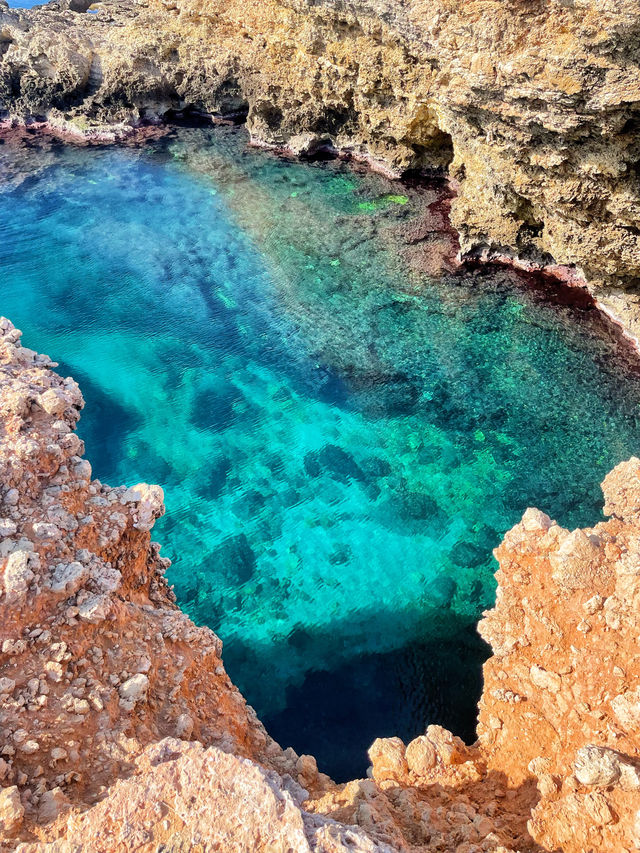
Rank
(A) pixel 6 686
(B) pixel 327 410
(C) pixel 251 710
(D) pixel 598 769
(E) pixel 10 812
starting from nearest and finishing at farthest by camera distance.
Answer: (E) pixel 10 812 < (A) pixel 6 686 < (D) pixel 598 769 < (C) pixel 251 710 < (B) pixel 327 410

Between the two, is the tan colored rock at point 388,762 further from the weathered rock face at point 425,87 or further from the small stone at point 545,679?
the weathered rock face at point 425,87

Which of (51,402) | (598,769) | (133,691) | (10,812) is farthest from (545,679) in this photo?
(51,402)

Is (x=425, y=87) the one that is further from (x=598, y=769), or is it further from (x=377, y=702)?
(x=598, y=769)

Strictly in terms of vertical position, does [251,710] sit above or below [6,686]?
below

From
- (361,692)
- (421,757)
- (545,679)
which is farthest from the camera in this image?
(361,692)

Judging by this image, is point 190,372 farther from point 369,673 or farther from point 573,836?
point 573,836

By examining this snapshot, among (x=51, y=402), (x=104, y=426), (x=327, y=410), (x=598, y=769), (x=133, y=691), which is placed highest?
(x=51, y=402)

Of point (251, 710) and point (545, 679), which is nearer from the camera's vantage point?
point (545, 679)

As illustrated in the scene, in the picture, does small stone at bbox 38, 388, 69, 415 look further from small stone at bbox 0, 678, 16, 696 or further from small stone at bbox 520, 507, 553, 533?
small stone at bbox 520, 507, 553, 533
